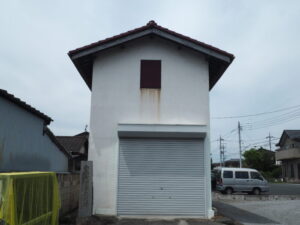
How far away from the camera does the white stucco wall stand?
10.9 metres

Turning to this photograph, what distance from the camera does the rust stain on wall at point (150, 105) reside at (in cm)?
1123

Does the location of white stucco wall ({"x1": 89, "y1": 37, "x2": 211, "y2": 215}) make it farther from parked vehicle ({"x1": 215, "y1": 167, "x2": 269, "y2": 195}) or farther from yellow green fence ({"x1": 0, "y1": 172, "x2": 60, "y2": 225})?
parked vehicle ({"x1": 215, "y1": 167, "x2": 269, "y2": 195})

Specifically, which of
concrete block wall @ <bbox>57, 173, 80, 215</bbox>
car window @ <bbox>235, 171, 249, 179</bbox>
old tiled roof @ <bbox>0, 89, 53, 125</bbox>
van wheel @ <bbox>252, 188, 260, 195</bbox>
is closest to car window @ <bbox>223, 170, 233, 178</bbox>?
car window @ <bbox>235, 171, 249, 179</bbox>

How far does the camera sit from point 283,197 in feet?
63.2

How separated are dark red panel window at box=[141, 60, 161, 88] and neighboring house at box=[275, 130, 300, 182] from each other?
3415cm

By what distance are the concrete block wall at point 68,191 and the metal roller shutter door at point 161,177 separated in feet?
6.28

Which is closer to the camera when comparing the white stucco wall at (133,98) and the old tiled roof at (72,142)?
the white stucco wall at (133,98)

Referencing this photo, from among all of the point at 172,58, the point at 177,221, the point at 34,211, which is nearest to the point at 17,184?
the point at 34,211

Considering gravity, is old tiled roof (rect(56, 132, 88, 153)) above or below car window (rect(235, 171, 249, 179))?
above

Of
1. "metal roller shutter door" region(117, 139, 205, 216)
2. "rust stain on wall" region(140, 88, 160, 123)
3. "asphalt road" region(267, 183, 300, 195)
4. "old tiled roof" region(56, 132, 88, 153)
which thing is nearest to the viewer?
"metal roller shutter door" region(117, 139, 205, 216)

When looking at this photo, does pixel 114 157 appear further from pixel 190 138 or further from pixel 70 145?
pixel 70 145

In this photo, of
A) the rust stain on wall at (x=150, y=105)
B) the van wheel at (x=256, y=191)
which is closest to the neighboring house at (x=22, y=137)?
the rust stain on wall at (x=150, y=105)

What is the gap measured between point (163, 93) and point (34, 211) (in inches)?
270

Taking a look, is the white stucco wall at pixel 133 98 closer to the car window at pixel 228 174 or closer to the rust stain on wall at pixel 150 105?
the rust stain on wall at pixel 150 105
